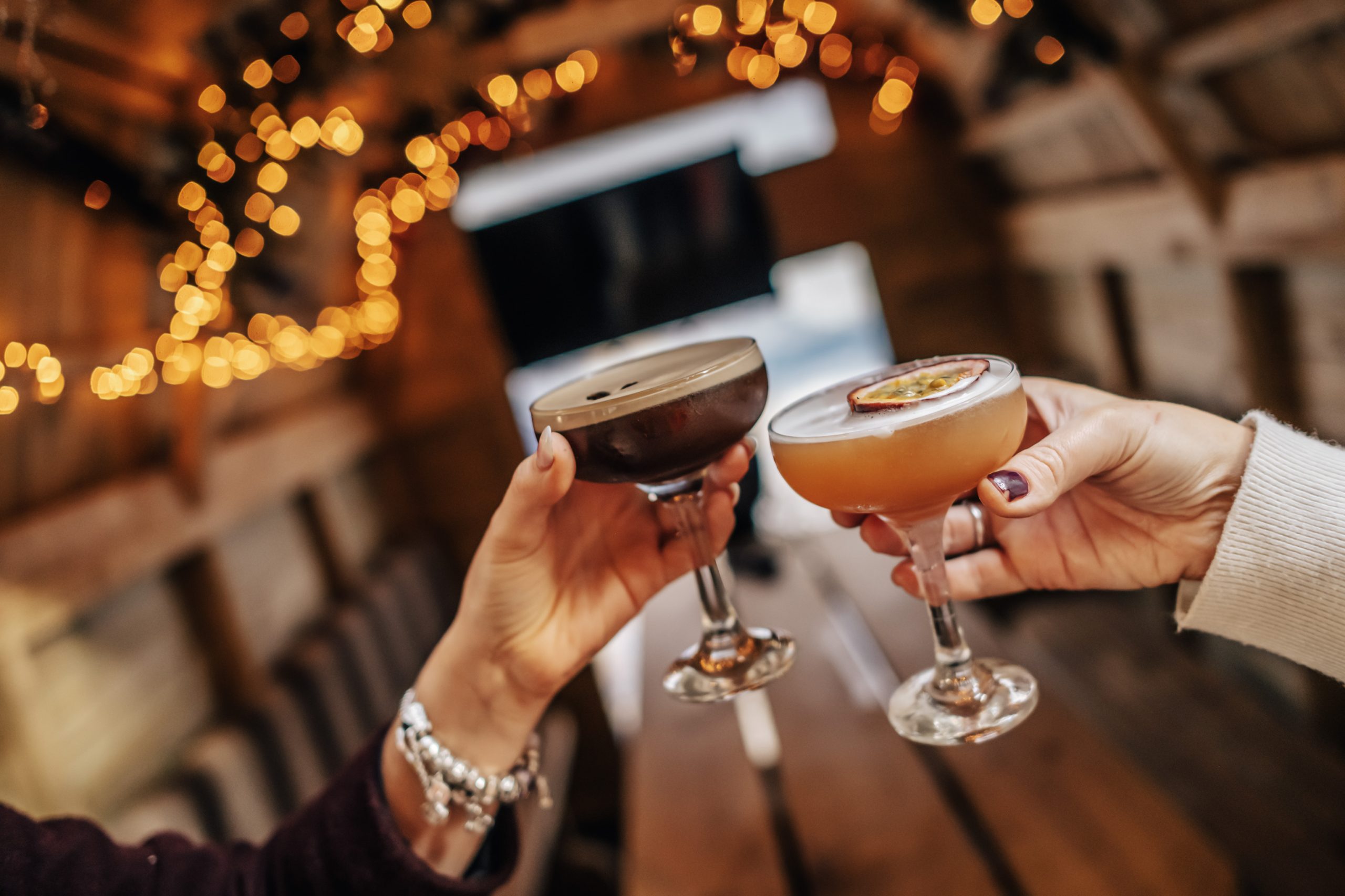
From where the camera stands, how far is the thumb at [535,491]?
967 mm

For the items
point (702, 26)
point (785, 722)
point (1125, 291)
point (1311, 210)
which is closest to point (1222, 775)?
point (785, 722)

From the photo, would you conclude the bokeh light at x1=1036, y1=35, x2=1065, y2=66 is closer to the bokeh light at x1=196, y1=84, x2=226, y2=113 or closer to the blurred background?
the blurred background

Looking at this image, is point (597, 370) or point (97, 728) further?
point (97, 728)

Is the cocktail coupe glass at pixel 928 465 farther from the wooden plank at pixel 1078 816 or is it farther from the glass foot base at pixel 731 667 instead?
the wooden plank at pixel 1078 816

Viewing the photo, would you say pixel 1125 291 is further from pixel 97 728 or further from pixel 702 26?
pixel 97 728

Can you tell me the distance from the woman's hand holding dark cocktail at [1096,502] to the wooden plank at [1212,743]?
3.91 ft

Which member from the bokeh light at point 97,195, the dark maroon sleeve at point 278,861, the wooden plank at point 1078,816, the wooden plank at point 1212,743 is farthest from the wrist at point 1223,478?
the bokeh light at point 97,195

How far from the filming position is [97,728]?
7.74ft

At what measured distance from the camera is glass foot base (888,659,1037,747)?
3.18 feet

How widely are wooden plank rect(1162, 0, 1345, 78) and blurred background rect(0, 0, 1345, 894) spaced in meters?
0.02

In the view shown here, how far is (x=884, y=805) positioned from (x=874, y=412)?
124 centimetres

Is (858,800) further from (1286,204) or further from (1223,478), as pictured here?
(1286,204)

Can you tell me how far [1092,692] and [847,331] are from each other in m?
2.60

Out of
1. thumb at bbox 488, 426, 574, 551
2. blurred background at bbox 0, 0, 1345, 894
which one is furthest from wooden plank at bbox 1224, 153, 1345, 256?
thumb at bbox 488, 426, 574, 551
